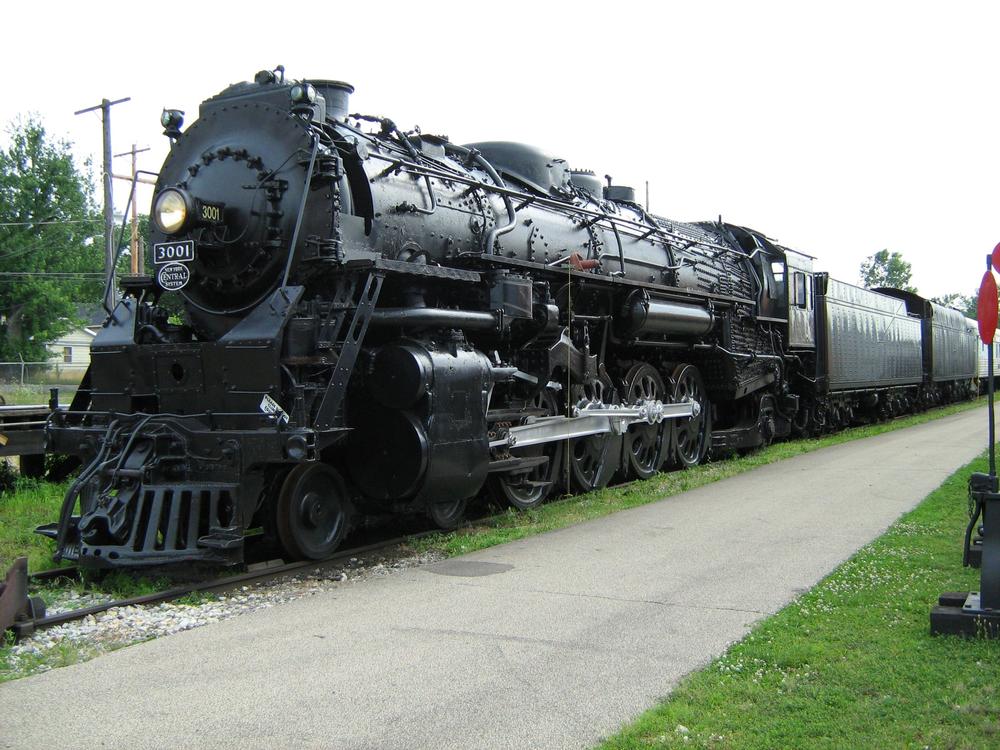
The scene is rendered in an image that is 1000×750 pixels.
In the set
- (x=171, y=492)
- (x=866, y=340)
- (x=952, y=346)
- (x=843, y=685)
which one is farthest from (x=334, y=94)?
(x=952, y=346)

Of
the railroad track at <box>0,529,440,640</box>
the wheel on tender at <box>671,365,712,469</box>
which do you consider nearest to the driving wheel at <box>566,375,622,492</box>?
the wheel on tender at <box>671,365,712,469</box>

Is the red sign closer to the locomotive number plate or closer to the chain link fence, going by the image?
the locomotive number plate

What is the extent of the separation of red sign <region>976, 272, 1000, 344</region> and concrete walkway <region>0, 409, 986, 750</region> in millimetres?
2134

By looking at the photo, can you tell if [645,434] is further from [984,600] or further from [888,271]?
[888,271]

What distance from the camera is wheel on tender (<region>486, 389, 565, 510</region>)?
9461 mm

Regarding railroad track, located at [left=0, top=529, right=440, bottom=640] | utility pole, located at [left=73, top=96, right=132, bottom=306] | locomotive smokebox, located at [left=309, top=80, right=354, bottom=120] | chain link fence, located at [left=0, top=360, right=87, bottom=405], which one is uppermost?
utility pole, located at [left=73, top=96, right=132, bottom=306]

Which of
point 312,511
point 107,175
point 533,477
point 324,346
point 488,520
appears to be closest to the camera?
point 324,346

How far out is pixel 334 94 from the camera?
8484 millimetres

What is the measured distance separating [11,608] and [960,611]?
5551 millimetres

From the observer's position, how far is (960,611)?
4.91 meters

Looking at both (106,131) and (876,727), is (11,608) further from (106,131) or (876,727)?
(106,131)

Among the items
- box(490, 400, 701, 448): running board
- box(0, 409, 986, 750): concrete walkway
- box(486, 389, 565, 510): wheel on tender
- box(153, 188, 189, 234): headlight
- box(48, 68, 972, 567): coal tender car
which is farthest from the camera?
box(486, 389, 565, 510): wheel on tender

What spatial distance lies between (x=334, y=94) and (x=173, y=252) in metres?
2.33

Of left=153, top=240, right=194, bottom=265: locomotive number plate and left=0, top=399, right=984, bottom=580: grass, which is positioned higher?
left=153, top=240, right=194, bottom=265: locomotive number plate
